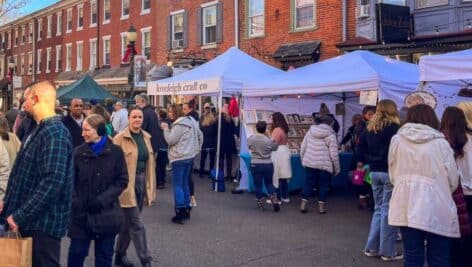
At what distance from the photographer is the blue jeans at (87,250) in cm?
462

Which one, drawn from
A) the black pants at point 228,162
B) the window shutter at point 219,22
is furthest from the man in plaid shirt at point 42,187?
the window shutter at point 219,22

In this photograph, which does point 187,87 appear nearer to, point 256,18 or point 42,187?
point 42,187

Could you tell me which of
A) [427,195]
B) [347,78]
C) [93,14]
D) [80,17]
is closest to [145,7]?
[93,14]

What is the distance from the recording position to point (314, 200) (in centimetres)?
1073

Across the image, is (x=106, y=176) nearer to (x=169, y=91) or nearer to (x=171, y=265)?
(x=171, y=265)

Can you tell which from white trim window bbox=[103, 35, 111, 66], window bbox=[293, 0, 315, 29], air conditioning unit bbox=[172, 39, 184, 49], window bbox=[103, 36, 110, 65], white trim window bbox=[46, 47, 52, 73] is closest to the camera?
window bbox=[293, 0, 315, 29]

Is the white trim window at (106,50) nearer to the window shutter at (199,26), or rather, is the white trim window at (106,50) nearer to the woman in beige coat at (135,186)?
the window shutter at (199,26)

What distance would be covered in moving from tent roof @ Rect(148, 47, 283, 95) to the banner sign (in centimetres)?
7

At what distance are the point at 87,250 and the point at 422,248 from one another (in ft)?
9.38

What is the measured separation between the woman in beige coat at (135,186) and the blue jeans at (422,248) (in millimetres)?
2689

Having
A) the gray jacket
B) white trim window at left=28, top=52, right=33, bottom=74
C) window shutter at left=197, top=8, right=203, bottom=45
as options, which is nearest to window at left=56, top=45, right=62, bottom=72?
white trim window at left=28, top=52, right=33, bottom=74

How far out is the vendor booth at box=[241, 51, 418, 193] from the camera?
29.5 feet

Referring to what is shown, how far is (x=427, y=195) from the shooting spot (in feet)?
14.3

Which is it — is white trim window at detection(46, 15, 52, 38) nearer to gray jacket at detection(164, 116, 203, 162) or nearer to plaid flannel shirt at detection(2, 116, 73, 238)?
gray jacket at detection(164, 116, 203, 162)
